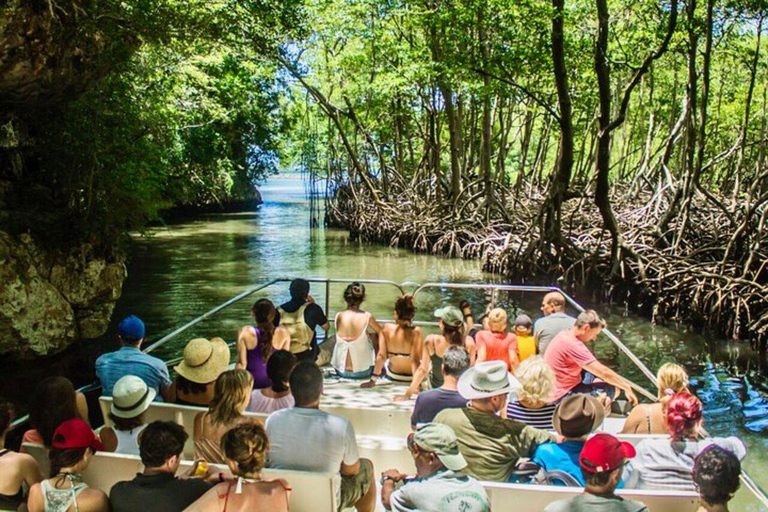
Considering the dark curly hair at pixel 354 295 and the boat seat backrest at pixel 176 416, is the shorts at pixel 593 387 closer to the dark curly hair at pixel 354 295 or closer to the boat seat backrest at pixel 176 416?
the dark curly hair at pixel 354 295

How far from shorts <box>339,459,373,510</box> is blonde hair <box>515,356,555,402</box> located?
1011mm

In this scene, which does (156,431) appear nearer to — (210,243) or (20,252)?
(20,252)

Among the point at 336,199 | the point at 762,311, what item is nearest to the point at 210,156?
the point at 336,199

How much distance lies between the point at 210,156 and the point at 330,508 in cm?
2963

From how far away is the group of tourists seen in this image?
2.89 metres

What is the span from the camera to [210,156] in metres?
31.4

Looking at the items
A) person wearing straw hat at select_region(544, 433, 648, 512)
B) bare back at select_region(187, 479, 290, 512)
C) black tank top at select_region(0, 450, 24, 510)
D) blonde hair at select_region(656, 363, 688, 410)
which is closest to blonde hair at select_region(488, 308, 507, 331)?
blonde hair at select_region(656, 363, 688, 410)

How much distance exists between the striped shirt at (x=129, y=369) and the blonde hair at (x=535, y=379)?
2308 mm

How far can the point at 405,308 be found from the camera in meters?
5.58

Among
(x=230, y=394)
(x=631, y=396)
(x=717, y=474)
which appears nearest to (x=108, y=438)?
(x=230, y=394)

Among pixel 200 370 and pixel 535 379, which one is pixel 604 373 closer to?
pixel 535 379

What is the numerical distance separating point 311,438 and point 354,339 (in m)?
2.56

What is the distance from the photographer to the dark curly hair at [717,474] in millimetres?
2834

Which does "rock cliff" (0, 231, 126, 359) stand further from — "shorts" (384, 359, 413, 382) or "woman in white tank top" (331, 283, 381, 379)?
"shorts" (384, 359, 413, 382)
